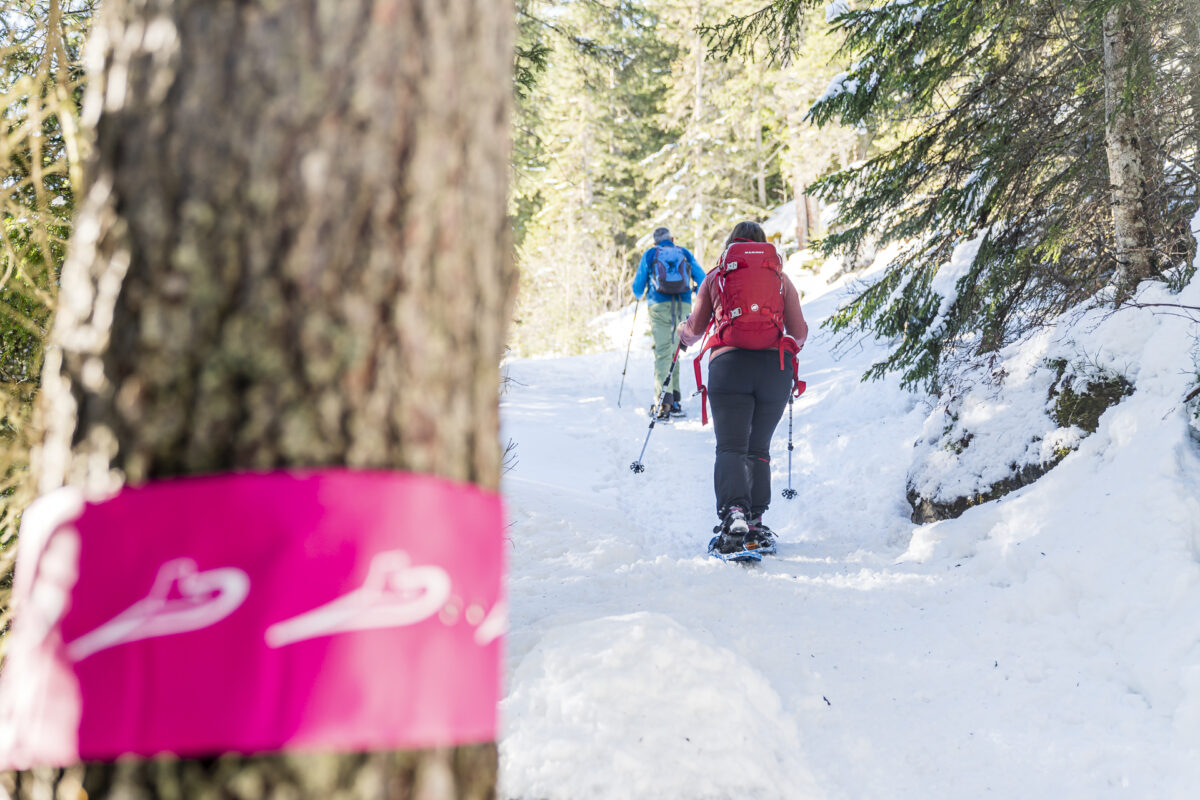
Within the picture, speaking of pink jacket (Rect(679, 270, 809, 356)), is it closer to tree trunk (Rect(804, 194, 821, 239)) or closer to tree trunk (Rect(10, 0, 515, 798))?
tree trunk (Rect(10, 0, 515, 798))

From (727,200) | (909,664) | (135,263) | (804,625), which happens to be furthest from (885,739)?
(727,200)

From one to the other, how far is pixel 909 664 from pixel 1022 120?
4.32 metres

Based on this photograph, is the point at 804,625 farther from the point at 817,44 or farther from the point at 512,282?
the point at 817,44

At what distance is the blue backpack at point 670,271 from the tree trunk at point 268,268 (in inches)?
365

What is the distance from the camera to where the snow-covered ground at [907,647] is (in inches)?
99.6

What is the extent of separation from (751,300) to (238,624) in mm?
4399

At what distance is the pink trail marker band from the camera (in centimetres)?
87

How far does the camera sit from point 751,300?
493 cm

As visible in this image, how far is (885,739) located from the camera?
2869 mm

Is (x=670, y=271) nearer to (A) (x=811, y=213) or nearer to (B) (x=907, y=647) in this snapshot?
(B) (x=907, y=647)

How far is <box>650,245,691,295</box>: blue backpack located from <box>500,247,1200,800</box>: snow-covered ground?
5046 millimetres

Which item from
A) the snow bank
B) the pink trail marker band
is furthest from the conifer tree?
the pink trail marker band

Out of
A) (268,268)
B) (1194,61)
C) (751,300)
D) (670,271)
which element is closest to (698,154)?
(670,271)

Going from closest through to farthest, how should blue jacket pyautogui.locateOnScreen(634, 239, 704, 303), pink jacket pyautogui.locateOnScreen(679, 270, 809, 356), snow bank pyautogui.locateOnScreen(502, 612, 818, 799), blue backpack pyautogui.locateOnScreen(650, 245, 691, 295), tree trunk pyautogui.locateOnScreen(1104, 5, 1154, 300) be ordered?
snow bank pyautogui.locateOnScreen(502, 612, 818, 799), tree trunk pyautogui.locateOnScreen(1104, 5, 1154, 300), pink jacket pyautogui.locateOnScreen(679, 270, 809, 356), blue backpack pyautogui.locateOnScreen(650, 245, 691, 295), blue jacket pyautogui.locateOnScreen(634, 239, 704, 303)
